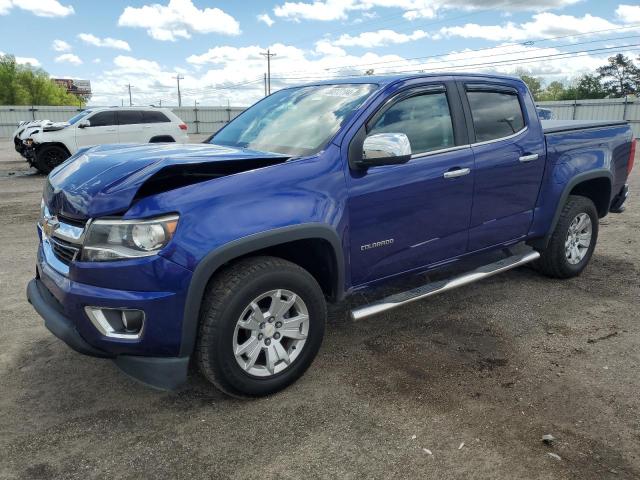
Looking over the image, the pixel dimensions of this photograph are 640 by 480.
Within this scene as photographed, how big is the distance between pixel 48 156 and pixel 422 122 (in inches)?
515

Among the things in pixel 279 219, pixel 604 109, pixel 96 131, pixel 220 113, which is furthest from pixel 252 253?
pixel 220 113

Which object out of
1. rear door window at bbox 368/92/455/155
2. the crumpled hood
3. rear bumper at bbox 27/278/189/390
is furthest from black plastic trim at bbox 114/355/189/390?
rear door window at bbox 368/92/455/155

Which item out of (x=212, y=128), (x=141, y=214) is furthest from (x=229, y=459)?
(x=212, y=128)

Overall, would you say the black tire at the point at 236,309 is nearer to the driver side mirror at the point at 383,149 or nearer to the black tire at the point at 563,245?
the driver side mirror at the point at 383,149

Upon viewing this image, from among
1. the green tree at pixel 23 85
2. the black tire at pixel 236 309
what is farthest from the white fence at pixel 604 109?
the green tree at pixel 23 85

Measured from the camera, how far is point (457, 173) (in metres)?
3.77

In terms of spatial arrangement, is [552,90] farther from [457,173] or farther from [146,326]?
[146,326]

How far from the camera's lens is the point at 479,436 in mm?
2754

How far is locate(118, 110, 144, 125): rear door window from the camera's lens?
14988 millimetres

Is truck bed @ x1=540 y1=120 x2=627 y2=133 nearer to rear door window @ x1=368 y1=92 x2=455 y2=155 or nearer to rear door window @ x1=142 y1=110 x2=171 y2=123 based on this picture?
rear door window @ x1=368 y1=92 x2=455 y2=155

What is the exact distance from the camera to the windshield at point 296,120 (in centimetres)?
346

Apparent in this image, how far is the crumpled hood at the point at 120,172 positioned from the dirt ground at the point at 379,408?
114 cm

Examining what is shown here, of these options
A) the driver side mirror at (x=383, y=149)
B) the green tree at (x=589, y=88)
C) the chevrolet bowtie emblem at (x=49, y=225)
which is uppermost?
the green tree at (x=589, y=88)

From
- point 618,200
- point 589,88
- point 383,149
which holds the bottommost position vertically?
point 618,200
